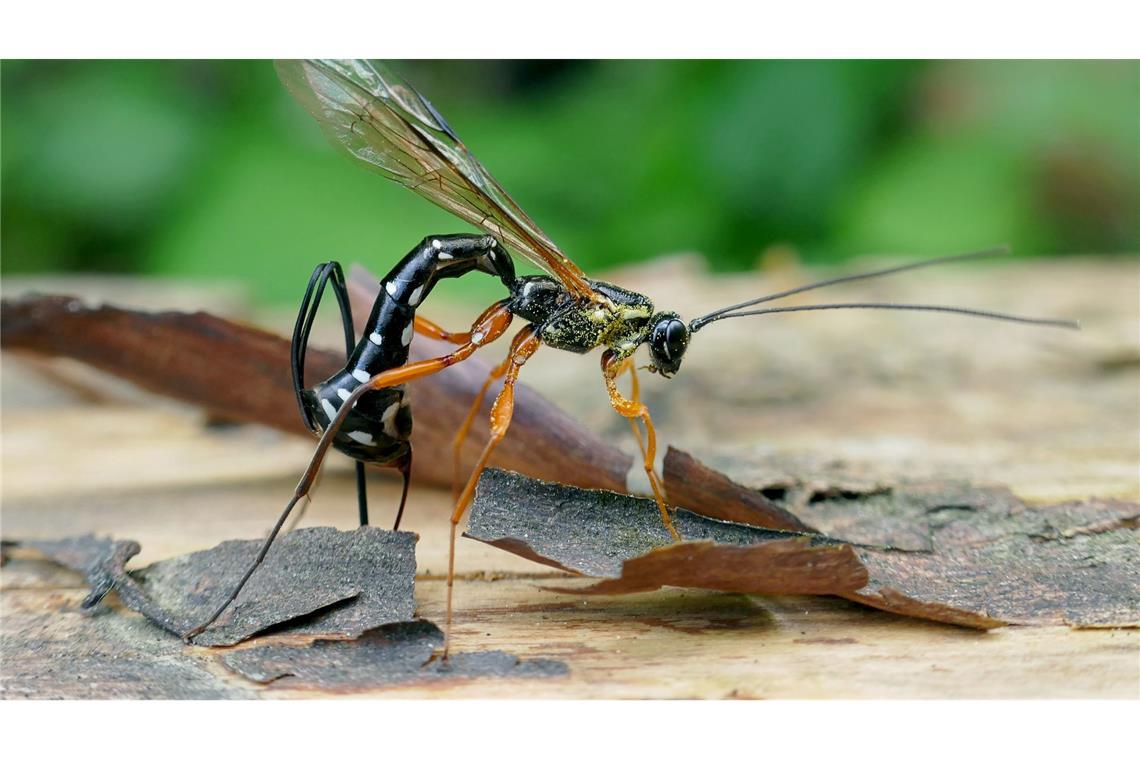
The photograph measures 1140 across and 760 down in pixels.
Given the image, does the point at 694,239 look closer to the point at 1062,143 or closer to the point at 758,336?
the point at 758,336

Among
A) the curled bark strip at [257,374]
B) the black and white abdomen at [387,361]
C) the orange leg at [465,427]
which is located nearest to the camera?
the black and white abdomen at [387,361]

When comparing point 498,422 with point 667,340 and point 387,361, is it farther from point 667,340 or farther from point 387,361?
point 667,340

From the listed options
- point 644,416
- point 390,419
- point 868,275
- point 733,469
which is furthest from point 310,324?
point 868,275

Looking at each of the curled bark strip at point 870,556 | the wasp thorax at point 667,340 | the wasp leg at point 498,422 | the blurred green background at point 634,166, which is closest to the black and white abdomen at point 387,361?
the wasp leg at point 498,422

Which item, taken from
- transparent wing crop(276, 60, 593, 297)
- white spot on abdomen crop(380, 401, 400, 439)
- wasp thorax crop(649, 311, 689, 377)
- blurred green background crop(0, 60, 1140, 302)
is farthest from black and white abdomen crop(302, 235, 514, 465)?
blurred green background crop(0, 60, 1140, 302)

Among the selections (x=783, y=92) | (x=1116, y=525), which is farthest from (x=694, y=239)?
(x=1116, y=525)

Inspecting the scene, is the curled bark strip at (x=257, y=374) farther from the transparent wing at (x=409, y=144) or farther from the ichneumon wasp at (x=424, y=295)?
the transparent wing at (x=409, y=144)

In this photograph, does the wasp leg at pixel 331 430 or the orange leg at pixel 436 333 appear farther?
the orange leg at pixel 436 333
